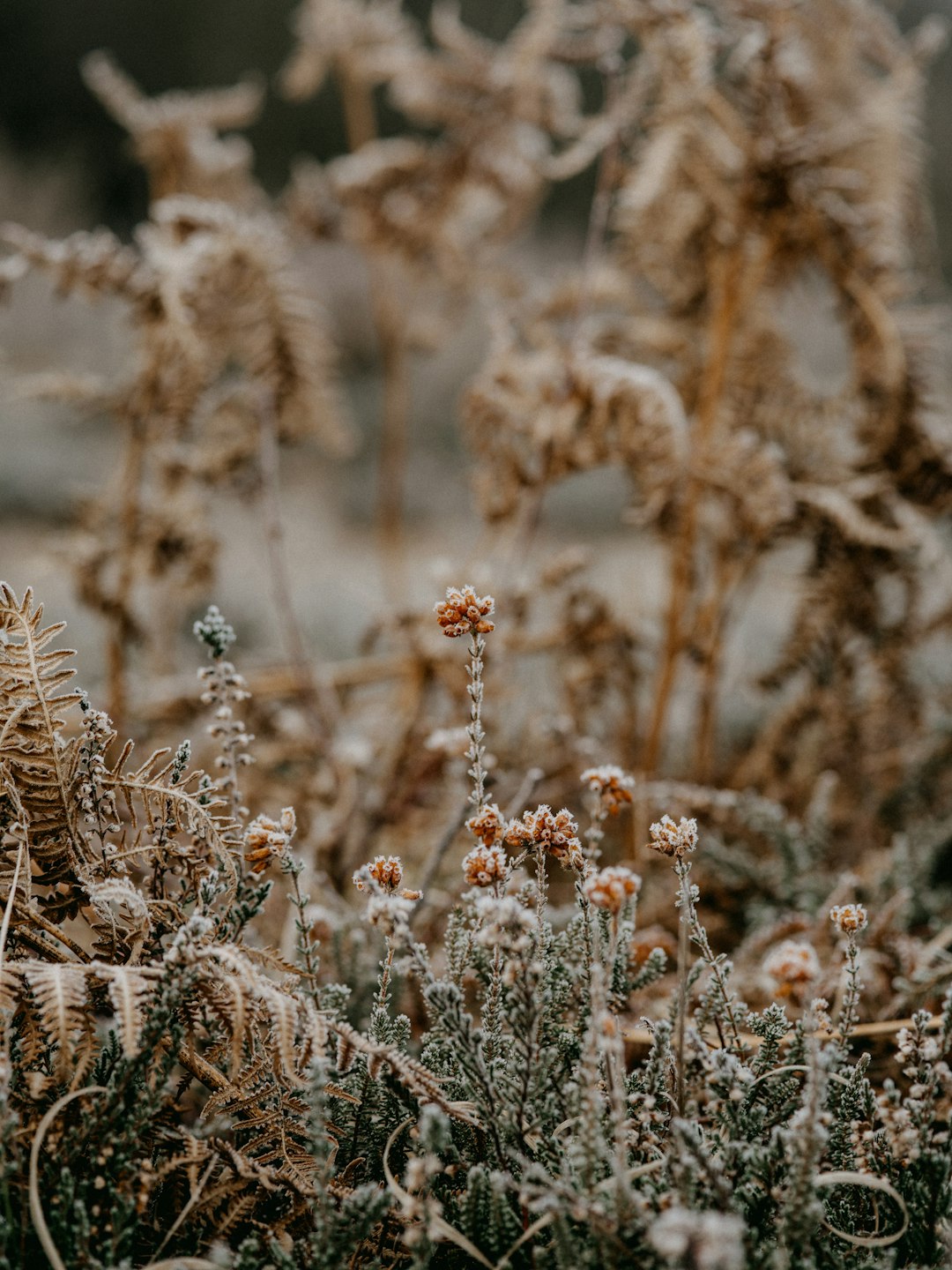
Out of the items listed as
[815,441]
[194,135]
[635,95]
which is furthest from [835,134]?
[194,135]

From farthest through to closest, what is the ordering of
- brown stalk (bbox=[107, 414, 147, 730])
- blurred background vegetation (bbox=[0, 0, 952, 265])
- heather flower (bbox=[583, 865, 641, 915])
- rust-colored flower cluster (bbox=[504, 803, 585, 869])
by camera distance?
blurred background vegetation (bbox=[0, 0, 952, 265]) < brown stalk (bbox=[107, 414, 147, 730]) < rust-colored flower cluster (bbox=[504, 803, 585, 869]) < heather flower (bbox=[583, 865, 641, 915])

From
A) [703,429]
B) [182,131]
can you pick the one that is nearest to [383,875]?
[703,429]

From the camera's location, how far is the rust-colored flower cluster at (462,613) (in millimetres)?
585

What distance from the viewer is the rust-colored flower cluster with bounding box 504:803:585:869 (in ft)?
1.97

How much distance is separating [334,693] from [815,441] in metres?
0.94

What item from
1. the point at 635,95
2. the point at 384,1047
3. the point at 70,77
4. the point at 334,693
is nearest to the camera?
the point at 384,1047

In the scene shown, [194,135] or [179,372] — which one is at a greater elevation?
[194,135]

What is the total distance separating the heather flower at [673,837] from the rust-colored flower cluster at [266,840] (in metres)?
0.23

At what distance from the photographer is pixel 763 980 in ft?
2.92

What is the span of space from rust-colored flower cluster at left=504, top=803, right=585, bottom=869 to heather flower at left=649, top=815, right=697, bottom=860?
52 mm

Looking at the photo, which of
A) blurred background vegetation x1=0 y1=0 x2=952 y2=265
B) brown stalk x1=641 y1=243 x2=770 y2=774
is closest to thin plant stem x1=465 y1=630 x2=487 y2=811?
brown stalk x1=641 y1=243 x2=770 y2=774

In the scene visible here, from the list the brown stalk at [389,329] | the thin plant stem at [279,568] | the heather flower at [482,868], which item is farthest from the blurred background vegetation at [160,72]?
the heather flower at [482,868]

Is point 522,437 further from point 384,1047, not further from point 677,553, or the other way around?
point 384,1047

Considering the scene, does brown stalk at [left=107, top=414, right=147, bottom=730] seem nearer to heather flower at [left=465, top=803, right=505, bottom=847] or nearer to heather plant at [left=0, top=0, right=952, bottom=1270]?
heather plant at [left=0, top=0, right=952, bottom=1270]
